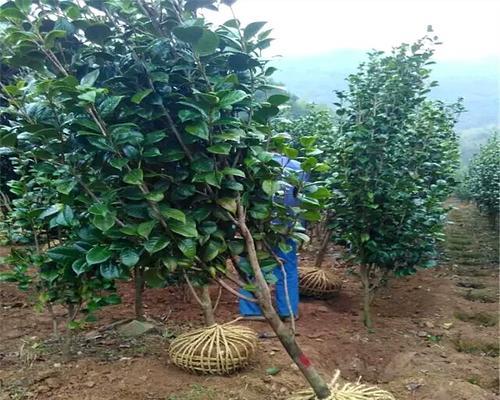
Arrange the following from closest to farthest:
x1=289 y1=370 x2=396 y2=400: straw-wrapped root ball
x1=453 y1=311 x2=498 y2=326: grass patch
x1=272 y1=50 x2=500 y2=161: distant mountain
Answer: x1=289 y1=370 x2=396 y2=400: straw-wrapped root ball
x1=453 y1=311 x2=498 y2=326: grass patch
x1=272 y1=50 x2=500 y2=161: distant mountain

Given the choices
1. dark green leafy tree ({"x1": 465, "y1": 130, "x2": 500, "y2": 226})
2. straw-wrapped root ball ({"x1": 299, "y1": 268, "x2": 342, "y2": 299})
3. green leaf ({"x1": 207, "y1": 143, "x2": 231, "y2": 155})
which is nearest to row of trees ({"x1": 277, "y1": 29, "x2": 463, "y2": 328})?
straw-wrapped root ball ({"x1": 299, "y1": 268, "x2": 342, "y2": 299})

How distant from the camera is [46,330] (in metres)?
3.43

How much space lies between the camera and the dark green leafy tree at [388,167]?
371cm

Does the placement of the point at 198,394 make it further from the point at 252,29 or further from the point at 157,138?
the point at 252,29

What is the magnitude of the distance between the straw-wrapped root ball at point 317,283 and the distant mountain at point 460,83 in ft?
51.8

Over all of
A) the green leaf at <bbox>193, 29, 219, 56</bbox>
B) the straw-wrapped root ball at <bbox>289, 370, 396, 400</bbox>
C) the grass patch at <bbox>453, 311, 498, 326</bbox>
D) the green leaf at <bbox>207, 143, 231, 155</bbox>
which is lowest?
the grass patch at <bbox>453, 311, 498, 326</bbox>

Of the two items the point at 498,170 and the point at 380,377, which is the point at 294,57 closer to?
the point at 498,170

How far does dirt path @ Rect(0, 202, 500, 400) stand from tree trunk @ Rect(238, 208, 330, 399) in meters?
0.60

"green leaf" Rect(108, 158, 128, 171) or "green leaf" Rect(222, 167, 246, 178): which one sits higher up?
"green leaf" Rect(108, 158, 128, 171)

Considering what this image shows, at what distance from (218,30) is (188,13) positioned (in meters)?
0.12

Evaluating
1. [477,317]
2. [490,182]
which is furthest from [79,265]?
[490,182]

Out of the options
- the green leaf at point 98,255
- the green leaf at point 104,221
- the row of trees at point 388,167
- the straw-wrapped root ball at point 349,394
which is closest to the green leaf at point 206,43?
the green leaf at point 104,221

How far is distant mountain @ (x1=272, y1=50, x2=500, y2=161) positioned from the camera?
67.0ft

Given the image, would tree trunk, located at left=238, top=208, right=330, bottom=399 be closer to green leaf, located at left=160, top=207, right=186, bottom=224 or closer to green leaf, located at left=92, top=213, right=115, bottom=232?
green leaf, located at left=160, top=207, right=186, bottom=224
